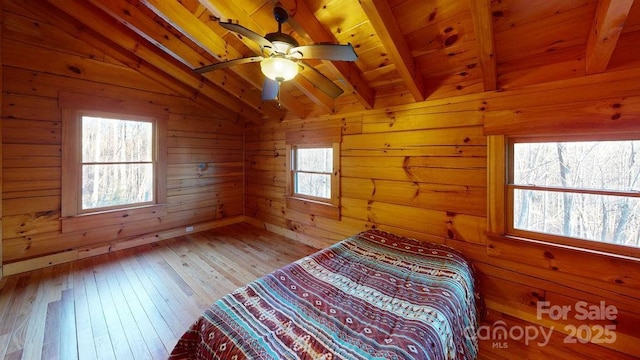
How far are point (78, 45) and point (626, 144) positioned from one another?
562 centimetres

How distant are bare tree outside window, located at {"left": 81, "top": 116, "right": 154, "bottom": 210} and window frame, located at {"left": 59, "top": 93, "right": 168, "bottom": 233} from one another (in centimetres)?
7

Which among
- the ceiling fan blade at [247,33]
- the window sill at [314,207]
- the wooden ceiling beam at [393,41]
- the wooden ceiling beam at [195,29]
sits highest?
the wooden ceiling beam at [195,29]

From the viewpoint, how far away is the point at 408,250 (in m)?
2.33

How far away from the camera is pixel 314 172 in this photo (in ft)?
12.3

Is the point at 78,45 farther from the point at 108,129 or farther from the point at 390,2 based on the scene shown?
the point at 390,2

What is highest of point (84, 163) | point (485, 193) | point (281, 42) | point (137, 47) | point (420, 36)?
point (137, 47)

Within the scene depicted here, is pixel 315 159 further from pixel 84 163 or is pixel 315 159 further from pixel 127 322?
pixel 84 163

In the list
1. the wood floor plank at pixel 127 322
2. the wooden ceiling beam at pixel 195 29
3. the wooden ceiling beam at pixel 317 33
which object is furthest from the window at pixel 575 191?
the wood floor plank at pixel 127 322

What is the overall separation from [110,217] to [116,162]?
78cm

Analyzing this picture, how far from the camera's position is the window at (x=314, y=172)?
3.40 metres

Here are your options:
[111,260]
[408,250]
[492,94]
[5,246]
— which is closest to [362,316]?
[408,250]

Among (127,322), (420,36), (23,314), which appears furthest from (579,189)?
(23,314)

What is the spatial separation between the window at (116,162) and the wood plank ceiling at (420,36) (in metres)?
1.16

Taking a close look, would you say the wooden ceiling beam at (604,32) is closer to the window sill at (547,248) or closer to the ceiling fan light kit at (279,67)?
the window sill at (547,248)
